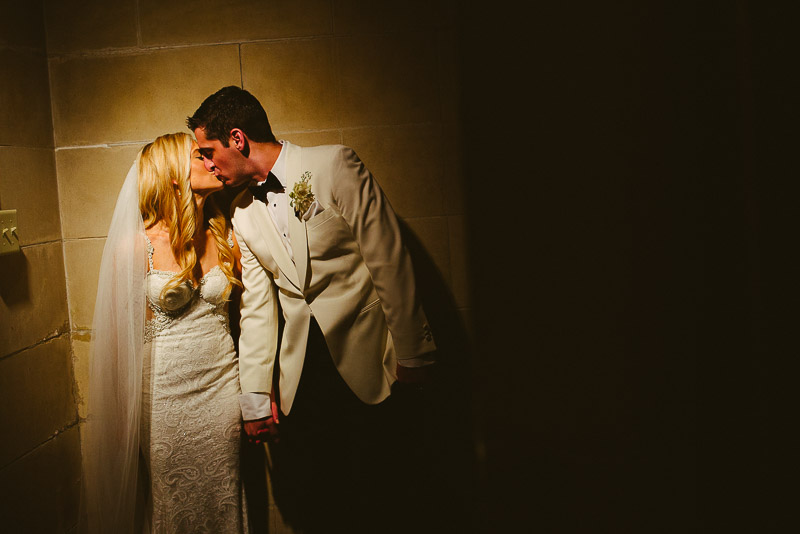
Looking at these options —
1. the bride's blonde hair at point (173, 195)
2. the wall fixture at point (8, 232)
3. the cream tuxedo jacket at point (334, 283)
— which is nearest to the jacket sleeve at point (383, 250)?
the cream tuxedo jacket at point (334, 283)

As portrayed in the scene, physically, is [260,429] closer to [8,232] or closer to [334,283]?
[334,283]

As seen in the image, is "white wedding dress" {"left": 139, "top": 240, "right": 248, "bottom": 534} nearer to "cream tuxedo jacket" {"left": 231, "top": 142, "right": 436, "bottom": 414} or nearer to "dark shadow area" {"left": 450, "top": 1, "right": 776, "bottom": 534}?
"cream tuxedo jacket" {"left": 231, "top": 142, "right": 436, "bottom": 414}

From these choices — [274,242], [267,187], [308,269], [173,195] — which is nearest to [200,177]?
[173,195]

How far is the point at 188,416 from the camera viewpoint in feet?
5.95

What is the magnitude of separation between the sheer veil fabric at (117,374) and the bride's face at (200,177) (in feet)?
0.57

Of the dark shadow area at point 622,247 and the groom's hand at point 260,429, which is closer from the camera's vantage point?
the dark shadow area at point 622,247

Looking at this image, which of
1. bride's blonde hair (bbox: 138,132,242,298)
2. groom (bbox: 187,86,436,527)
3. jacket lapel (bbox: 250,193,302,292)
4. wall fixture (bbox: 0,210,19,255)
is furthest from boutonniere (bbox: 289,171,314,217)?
wall fixture (bbox: 0,210,19,255)

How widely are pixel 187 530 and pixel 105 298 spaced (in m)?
0.79

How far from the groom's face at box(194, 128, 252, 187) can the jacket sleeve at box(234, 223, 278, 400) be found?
0.59ft

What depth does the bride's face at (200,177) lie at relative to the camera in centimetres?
181

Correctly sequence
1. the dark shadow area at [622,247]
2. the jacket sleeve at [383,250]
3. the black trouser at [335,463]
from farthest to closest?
the black trouser at [335,463], the jacket sleeve at [383,250], the dark shadow area at [622,247]

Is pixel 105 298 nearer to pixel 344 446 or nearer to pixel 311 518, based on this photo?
pixel 344 446

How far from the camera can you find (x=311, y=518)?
2.20 meters

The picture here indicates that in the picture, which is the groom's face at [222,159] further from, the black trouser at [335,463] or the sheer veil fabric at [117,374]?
the black trouser at [335,463]
